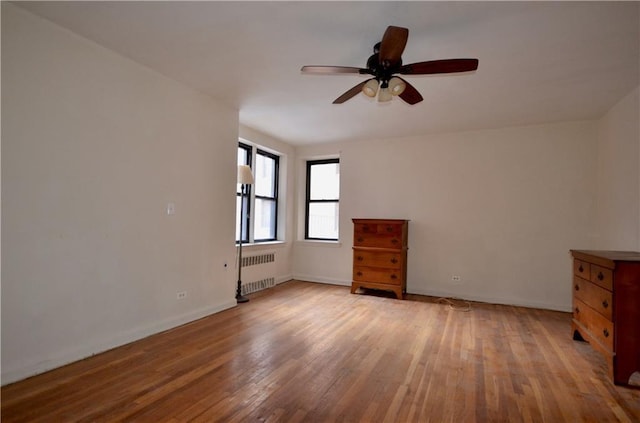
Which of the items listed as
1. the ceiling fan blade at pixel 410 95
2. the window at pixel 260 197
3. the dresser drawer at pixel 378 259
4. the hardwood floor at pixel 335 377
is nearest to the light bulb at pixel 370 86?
the ceiling fan blade at pixel 410 95

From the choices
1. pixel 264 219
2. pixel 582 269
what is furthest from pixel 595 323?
pixel 264 219

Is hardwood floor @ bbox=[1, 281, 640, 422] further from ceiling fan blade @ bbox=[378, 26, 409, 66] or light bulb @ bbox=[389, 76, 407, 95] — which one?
ceiling fan blade @ bbox=[378, 26, 409, 66]

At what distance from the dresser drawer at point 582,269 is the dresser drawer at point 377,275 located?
1.99 m

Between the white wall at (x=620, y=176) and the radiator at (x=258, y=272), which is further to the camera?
the radiator at (x=258, y=272)

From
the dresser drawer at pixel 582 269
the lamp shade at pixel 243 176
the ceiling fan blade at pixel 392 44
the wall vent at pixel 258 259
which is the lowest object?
the wall vent at pixel 258 259

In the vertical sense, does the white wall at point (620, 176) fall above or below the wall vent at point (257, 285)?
above

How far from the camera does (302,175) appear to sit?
5785mm

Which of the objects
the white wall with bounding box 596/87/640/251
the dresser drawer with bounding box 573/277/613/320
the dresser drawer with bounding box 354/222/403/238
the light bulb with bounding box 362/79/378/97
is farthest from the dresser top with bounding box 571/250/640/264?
the light bulb with bounding box 362/79/378/97

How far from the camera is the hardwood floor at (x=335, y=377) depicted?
1.80 m

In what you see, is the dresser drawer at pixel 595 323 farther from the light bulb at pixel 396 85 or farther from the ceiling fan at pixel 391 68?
the light bulb at pixel 396 85

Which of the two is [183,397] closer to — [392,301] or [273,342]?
[273,342]

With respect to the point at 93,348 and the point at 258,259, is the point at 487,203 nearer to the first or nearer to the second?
the point at 258,259

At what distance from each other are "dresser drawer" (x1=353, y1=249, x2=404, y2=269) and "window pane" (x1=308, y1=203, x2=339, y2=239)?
37.8 inches

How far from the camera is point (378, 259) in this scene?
455cm
